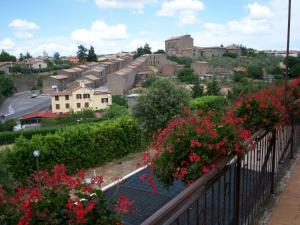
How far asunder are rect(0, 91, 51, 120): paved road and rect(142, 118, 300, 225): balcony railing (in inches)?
1822

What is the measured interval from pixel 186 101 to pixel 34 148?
6.60m

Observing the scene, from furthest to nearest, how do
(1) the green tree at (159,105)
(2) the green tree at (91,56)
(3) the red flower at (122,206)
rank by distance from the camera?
1. (2) the green tree at (91,56)
2. (1) the green tree at (159,105)
3. (3) the red flower at (122,206)

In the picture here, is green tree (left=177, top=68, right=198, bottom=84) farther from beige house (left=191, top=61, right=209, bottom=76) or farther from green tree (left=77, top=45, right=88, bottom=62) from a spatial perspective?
green tree (left=77, top=45, right=88, bottom=62)

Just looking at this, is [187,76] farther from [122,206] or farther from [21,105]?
[122,206]

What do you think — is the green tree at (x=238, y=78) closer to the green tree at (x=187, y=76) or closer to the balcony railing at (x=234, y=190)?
the green tree at (x=187, y=76)

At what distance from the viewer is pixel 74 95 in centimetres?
4556

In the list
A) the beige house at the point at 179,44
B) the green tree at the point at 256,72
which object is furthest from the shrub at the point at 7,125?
the beige house at the point at 179,44

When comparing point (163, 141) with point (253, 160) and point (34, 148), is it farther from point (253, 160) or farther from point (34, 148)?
point (34, 148)

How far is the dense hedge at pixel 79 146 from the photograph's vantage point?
10.4 metres

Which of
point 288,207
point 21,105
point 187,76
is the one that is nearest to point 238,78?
point 187,76

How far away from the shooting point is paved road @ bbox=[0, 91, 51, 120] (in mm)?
47750

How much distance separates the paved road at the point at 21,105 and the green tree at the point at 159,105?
36.7 metres

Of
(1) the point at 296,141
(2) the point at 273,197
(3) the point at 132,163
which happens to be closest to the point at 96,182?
(2) the point at 273,197

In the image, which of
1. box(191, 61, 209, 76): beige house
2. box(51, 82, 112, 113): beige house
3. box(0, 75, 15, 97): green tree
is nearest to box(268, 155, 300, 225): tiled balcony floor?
box(51, 82, 112, 113): beige house
